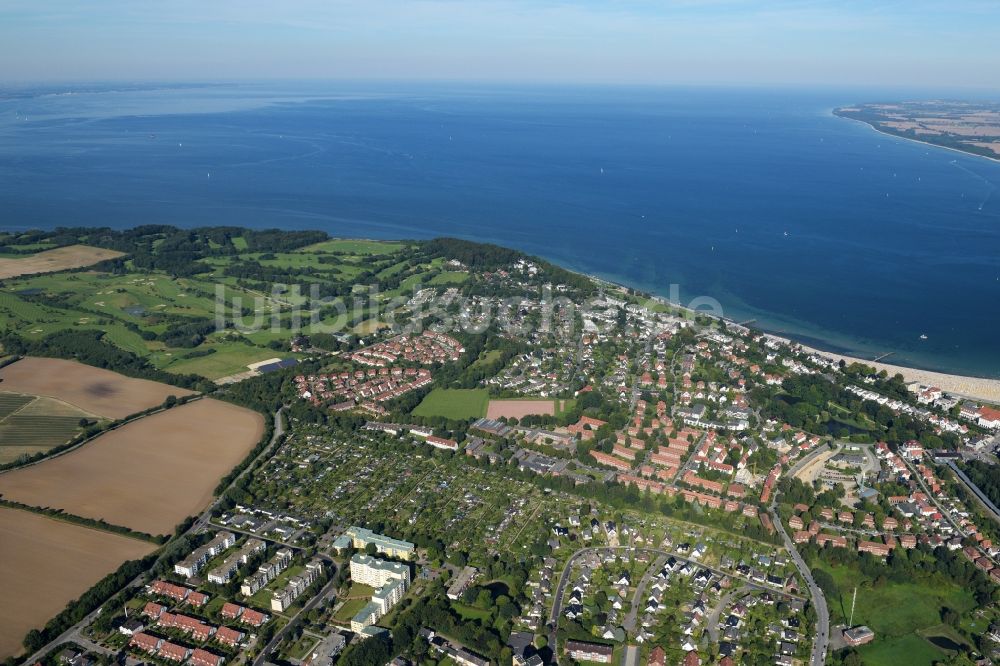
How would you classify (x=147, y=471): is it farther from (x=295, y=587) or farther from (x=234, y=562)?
(x=295, y=587)

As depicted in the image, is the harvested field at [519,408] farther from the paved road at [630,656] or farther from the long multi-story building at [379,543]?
the paved road at [630,656]

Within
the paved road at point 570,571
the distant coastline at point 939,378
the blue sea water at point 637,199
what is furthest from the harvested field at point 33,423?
the blue sea water at point 637,199

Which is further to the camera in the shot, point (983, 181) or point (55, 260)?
point (983, 181)

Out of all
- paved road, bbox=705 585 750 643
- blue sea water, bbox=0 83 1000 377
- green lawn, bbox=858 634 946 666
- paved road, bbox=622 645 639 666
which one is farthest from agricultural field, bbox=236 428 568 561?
blue sea water, bbox=0 83 1000 377

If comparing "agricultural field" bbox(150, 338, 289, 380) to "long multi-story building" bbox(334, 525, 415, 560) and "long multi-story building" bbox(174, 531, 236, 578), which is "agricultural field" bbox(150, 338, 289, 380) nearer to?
"long multi-story building" bbox(174, 531, 236, 578)

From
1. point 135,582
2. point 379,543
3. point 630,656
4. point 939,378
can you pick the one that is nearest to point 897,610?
point 630,656

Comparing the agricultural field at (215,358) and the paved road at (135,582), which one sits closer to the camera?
the paved road at (135,582)
